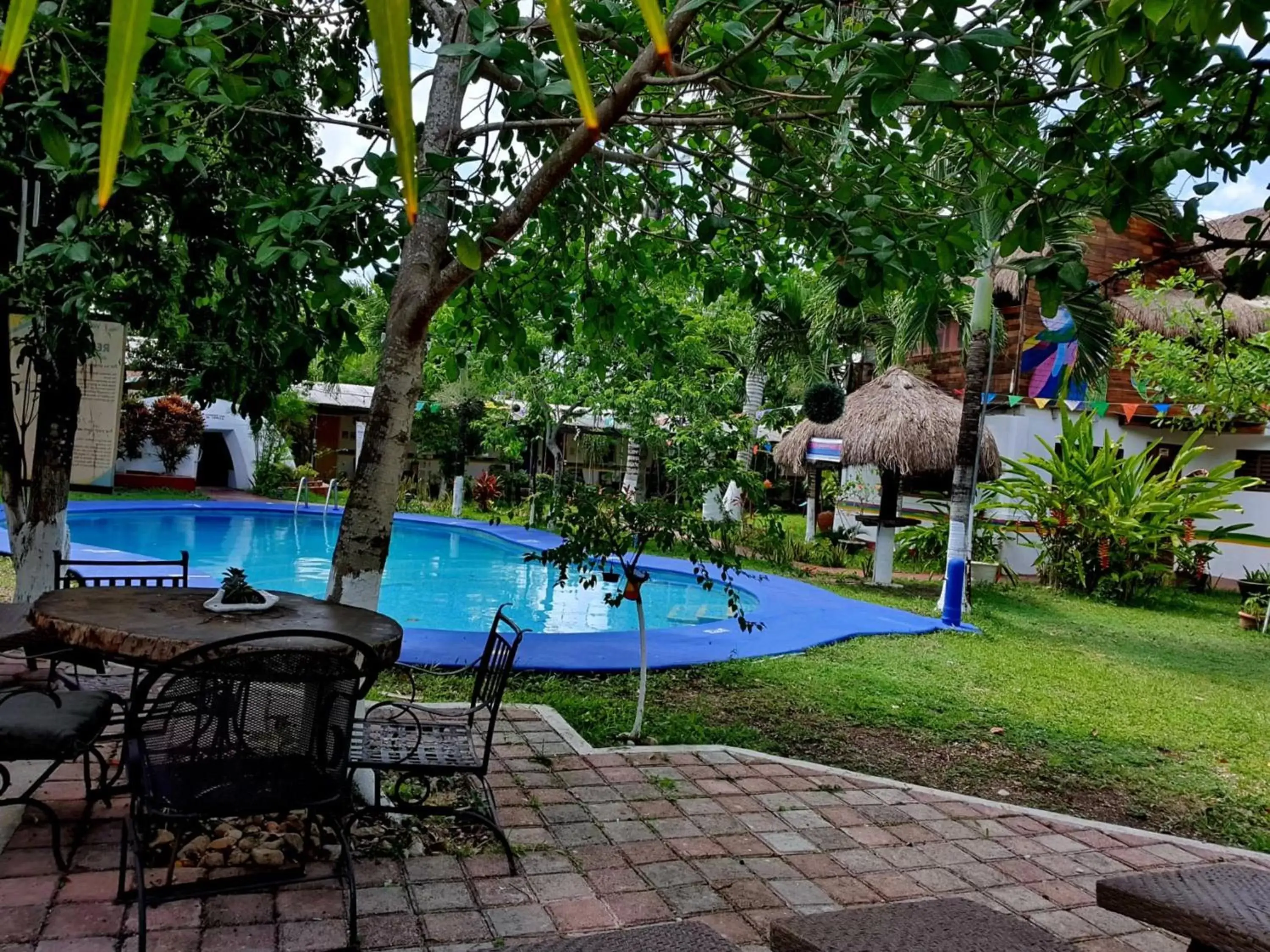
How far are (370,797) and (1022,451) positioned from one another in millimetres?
14499

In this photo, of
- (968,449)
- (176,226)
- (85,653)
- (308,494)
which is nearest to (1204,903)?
(85,653)

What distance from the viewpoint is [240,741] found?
8.57 feet

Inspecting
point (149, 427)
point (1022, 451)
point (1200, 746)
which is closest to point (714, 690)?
point (1200, 746)

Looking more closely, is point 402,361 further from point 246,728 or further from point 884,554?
point 884,554

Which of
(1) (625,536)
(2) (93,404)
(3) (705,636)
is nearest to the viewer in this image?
(1) (625,536)

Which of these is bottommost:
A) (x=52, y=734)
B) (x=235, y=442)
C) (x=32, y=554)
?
(x=52, y=734)

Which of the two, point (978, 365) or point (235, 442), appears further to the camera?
point (235, 442)

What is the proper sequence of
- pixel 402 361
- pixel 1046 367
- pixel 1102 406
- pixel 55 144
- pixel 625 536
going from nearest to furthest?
pixel 55 144 < pixel 402 361 < pixel 625 536 < pixel 1102 406 < pixel 1046 367

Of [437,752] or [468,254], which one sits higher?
[468,254]

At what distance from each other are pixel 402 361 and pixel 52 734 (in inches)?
67.7

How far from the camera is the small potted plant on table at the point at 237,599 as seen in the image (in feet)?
11.0

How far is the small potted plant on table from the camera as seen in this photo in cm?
335

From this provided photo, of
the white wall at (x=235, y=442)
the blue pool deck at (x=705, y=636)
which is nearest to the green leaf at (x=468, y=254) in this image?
the blue pool deck at (x=705, y=636)

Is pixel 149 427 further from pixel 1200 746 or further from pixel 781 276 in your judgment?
pixel 1200 746
